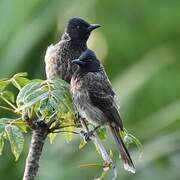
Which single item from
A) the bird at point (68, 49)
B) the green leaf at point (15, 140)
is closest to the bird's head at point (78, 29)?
the bird at point (68, 49)

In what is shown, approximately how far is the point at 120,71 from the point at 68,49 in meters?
5.15

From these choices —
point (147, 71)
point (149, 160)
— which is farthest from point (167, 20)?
point (149, 160)

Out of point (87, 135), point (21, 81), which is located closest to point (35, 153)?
point (87, 135)

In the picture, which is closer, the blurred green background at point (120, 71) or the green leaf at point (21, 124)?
the green leaf at point (21, 124)

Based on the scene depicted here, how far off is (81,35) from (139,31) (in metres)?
5.83

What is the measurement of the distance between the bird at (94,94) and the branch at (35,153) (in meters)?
0.91

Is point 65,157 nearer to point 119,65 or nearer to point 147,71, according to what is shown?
point 147,71

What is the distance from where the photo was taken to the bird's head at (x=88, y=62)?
15.5 ft

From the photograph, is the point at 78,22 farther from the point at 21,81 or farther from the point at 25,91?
the point at 25,91

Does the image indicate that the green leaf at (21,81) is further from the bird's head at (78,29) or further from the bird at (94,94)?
the bird's head at (78,29)

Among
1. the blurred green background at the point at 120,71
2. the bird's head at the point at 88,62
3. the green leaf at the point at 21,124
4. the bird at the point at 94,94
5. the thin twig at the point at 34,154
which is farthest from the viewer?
the blurred green background at the point at 120,71

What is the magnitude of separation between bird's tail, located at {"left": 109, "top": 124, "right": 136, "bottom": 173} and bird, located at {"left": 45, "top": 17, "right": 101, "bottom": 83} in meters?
0.45

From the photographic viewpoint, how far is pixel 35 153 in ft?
11.5

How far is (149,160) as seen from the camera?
7.09 m
